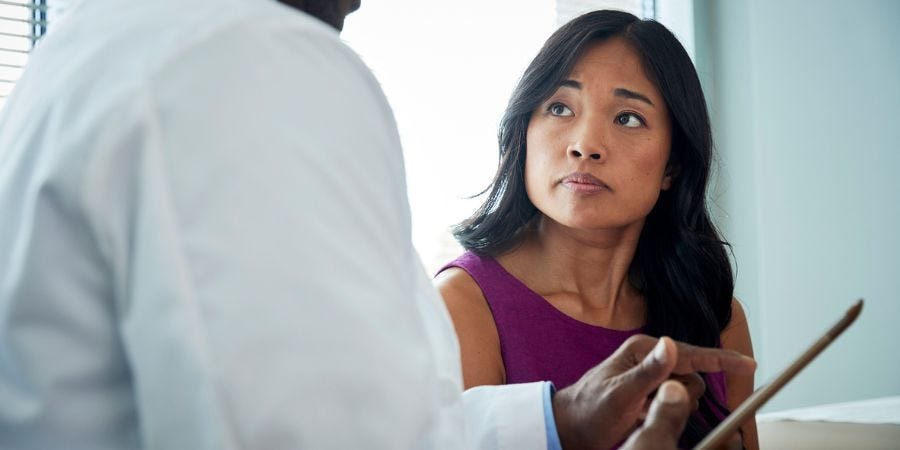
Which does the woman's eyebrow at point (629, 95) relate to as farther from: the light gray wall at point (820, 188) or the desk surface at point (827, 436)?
the light gray wall at point (820, 188)

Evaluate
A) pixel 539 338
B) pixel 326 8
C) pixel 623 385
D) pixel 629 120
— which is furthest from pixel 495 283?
pixel 326 8

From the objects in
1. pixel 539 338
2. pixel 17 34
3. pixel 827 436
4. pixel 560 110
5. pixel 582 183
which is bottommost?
pixel 827 436

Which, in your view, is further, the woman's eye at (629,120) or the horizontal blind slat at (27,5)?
Answer: the horizontal blind slat at (27,5)

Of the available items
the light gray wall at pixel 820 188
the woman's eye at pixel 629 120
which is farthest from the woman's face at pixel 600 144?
the light gray wall at pixel 820 188

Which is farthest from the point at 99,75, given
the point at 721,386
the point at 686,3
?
the point at 686,3

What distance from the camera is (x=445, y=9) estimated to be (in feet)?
8.31

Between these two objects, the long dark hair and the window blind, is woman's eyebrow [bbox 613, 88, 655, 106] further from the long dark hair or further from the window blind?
the window blind

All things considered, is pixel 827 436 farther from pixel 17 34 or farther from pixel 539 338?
pixel 17 34

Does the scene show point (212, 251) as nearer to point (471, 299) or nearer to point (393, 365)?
point (393, 365)

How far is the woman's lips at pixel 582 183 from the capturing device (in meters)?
1.48

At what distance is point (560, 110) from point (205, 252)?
3.79 ft

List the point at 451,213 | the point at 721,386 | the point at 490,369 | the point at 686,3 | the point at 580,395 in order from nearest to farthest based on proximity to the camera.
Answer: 1. the point at 580,395
2. the point at 490,369
3. the point at 721,386
4. the point at 451,213
5. the point at 686,3

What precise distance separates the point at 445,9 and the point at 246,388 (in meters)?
2.16

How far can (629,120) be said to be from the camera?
1575 mm
